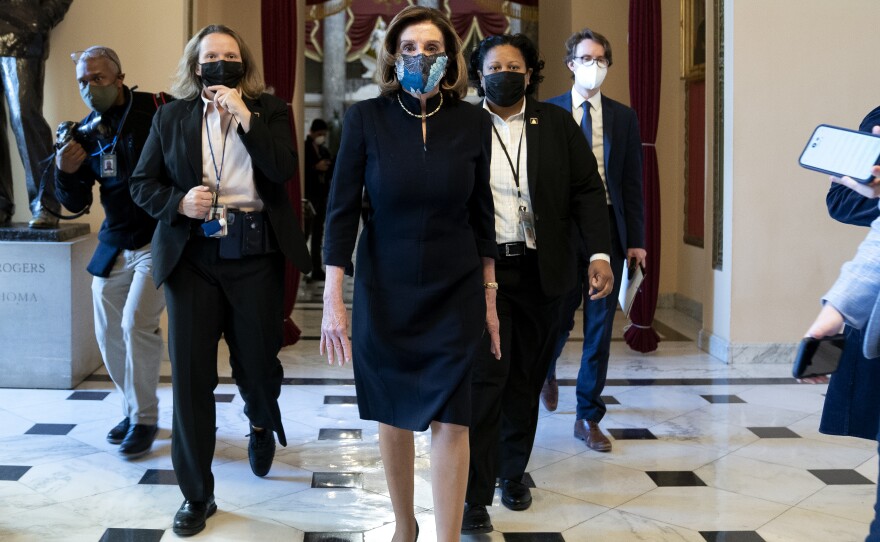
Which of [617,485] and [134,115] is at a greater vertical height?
[134,115]

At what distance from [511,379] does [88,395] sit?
2.78 metres

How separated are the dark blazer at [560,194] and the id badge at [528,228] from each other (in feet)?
0.06

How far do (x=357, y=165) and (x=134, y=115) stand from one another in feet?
5.77

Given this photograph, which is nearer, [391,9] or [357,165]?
[357,165]

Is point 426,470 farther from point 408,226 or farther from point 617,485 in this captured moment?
point 408,226

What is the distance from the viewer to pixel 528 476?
13.6 feet

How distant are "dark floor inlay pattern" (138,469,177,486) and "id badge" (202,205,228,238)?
1124 mm

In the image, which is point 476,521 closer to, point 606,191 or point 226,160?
point 226,160

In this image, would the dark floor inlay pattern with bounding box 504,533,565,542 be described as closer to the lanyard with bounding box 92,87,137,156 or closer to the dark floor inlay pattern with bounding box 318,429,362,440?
the dark floor inlay pattern with bounding box 318,429,362,440

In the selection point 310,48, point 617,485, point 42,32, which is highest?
point 310,48

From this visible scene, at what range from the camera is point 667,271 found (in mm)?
9086

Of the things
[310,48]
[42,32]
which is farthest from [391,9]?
[42,32]

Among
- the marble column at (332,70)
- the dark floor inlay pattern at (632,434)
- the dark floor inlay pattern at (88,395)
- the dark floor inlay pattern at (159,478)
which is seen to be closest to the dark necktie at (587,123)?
the dark floor inlay pattern at (632,434)

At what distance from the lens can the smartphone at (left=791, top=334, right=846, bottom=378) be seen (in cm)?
215
